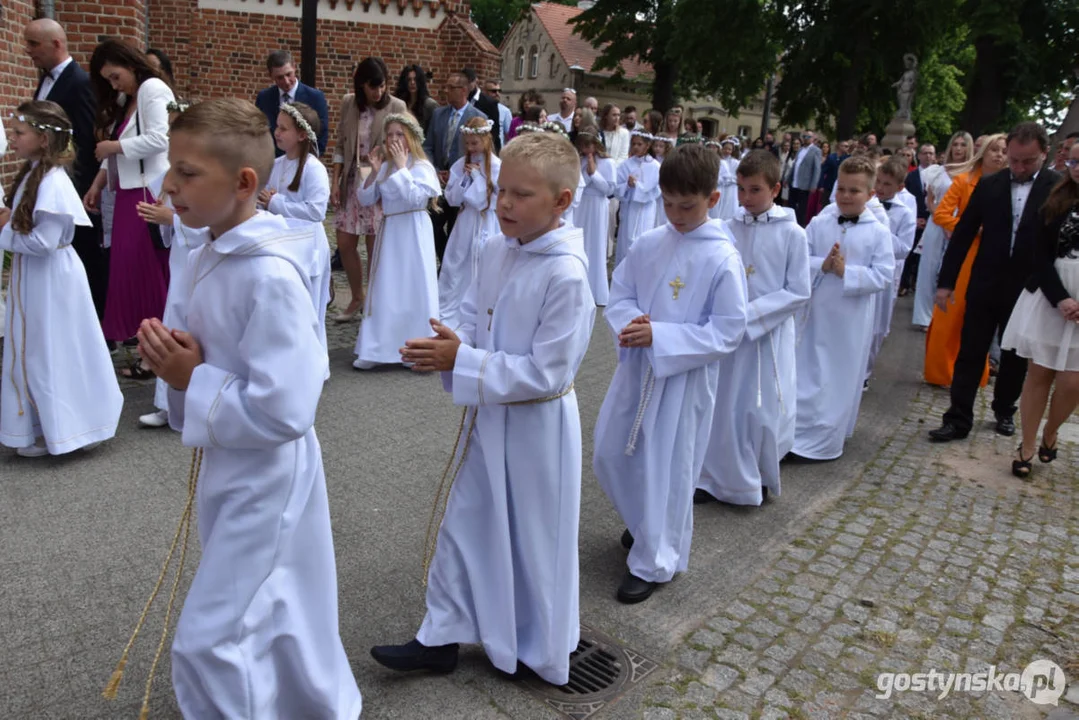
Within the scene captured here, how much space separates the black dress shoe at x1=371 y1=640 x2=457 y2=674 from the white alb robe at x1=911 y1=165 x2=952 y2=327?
7.97 meters

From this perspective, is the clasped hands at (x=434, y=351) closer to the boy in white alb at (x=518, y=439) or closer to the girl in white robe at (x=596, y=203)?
the boy in white alb at (x=518, y=439)

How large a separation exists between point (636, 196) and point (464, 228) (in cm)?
427

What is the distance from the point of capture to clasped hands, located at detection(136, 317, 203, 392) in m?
2.23

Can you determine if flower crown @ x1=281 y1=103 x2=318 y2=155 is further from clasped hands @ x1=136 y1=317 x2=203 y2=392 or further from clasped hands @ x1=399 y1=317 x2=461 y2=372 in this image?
clasped hands @ x1=136 y1=317 x2=203 y2=392

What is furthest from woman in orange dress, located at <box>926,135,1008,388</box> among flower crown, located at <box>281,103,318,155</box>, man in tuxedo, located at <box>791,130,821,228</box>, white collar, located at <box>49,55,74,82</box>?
man in tuxedo, located at <box>791,130,821,228</box>

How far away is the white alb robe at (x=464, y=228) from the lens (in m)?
8.09

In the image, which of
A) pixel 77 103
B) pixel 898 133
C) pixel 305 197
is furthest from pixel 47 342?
pixel 898 133

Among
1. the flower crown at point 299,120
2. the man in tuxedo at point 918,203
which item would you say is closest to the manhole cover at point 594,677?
the flower crown at point 299,120

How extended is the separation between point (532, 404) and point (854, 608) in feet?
6.51

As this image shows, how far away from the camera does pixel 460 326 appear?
10.4 ft

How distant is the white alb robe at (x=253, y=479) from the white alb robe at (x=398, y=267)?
4652 mm

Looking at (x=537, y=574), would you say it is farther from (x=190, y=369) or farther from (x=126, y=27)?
(x=126, y=27)

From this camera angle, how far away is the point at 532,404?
294cm

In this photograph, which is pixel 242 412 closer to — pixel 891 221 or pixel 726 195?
pixel 891 221
